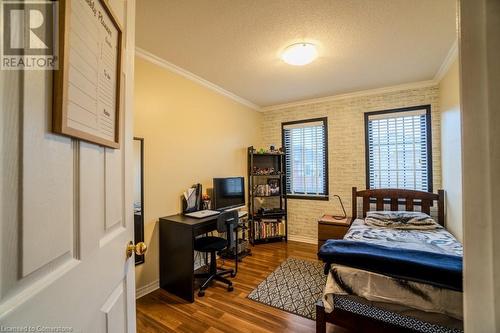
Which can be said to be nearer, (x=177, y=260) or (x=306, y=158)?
(x=177, y=260)

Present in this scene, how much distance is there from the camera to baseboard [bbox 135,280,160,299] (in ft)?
7.84

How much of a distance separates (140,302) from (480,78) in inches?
114

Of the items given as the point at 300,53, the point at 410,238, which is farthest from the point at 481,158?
the point at 410,238

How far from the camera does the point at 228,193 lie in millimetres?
3490

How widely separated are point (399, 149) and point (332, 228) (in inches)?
64.6

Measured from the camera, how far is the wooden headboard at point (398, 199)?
10.2ft

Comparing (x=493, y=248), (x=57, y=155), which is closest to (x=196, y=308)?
(x=57, y=155)

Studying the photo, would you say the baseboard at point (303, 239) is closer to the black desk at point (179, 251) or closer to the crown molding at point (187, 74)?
the black desk at point (179, 251)

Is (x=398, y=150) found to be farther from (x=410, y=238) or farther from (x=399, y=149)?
(x=410, y=238)

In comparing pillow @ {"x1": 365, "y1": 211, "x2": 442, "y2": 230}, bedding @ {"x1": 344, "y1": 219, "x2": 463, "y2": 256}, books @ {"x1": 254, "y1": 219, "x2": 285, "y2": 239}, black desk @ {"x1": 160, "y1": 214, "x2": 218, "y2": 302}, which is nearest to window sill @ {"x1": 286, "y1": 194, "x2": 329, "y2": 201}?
books @ {"x1": 254, "y1": 219, "x2": 285, "y2": 239}

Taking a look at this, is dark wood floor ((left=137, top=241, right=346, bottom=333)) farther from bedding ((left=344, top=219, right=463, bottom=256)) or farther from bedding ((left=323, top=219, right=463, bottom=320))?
bedding ((left=344, top=219, right=463, bottom=256))

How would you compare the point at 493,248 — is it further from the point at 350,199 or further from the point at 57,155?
the point at 350,199

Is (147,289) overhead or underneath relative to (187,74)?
underneath

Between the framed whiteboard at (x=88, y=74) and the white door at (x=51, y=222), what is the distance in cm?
3
